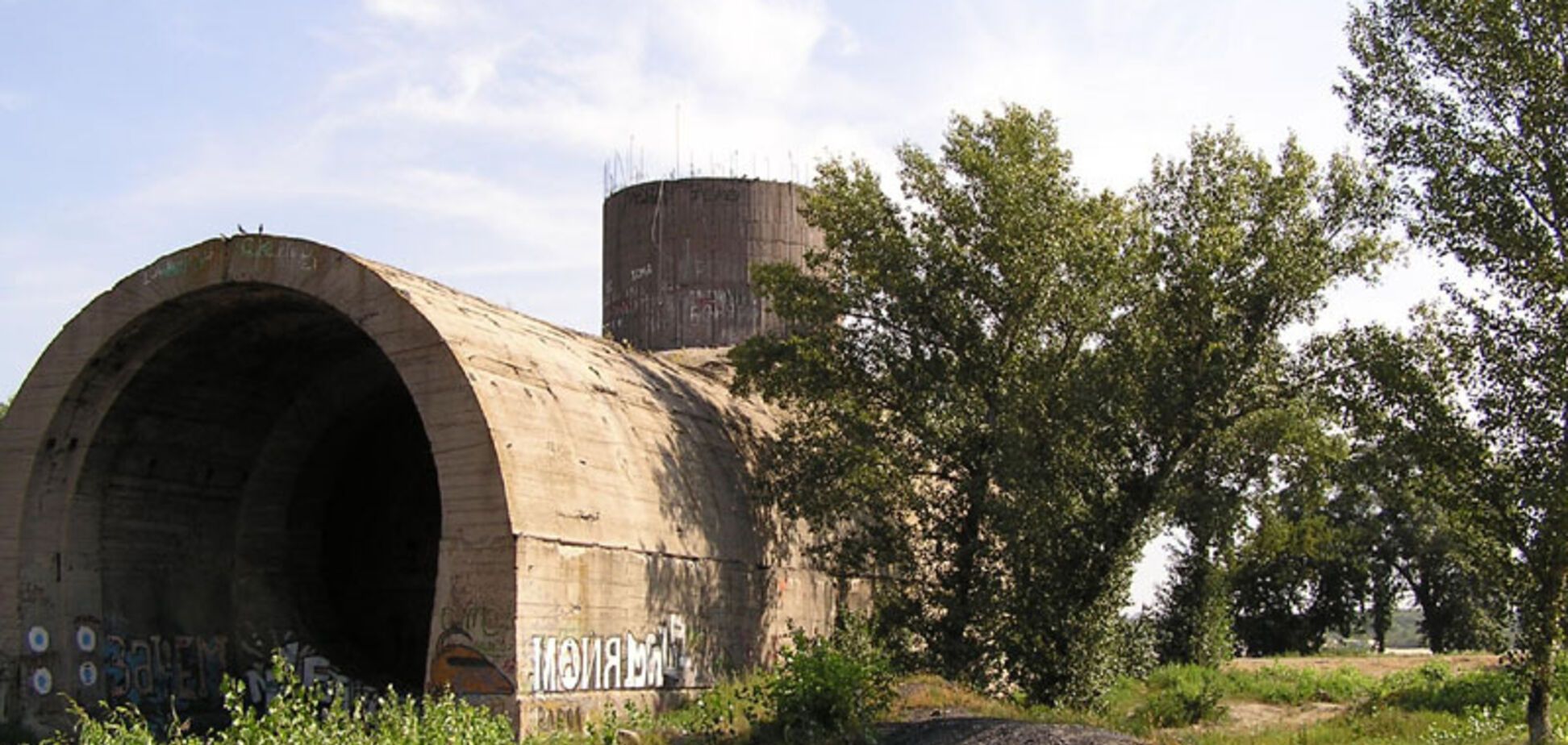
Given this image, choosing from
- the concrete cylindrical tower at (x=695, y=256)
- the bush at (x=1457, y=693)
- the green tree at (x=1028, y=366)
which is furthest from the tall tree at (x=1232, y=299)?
the concrete cylindrical tower at (x=695, y=256)

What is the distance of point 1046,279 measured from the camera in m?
23.2

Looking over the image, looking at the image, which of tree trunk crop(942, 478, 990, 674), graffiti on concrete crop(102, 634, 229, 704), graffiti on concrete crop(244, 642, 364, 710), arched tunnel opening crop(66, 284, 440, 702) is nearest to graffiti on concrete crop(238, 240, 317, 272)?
arched tunnel opening crop(66, 284, 440, 702)

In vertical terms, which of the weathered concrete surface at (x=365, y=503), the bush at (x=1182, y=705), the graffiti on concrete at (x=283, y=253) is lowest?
the bush at (x=1182, y=705)

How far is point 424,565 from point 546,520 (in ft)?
27.9

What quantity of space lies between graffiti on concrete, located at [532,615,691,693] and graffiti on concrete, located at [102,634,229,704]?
217 inches

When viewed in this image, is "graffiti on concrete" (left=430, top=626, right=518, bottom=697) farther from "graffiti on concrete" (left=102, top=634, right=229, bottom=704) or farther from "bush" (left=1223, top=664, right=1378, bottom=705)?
"bush" (left=1223, top=664, right=1378, bottom=705)

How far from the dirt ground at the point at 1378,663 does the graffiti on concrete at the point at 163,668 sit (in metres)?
20.0

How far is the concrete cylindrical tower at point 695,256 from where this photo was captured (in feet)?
110

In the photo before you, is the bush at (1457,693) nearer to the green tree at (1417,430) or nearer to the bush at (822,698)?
the green tree at (1417,430)

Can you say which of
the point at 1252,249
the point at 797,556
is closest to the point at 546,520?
the point at 797,556

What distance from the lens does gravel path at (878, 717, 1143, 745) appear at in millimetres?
16203

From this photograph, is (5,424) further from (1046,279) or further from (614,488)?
(1046,279)

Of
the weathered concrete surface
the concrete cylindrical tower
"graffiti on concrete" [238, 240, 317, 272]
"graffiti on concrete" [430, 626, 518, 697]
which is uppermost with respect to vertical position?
the concrete cylindrical tower

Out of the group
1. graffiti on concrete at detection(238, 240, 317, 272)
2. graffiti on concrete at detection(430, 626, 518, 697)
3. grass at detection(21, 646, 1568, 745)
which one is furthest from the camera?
graffiti on concrete at detection(238, 240, 317, 272)
